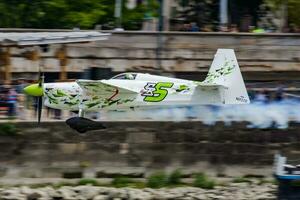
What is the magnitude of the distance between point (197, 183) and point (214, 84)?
4432 millimetres

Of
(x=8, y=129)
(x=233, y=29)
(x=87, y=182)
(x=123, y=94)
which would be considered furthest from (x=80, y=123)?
(x=233, y=29)

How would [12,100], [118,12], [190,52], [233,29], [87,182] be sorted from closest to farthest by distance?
1. [12,100]
2. [87,182]
3. [190,52]
4. [233,29]
5. [118,12]

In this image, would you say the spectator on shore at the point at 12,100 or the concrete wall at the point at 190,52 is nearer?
the spectator on shore at the point at 12,100

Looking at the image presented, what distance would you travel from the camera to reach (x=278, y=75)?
48.6m

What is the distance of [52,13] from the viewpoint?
51688mm

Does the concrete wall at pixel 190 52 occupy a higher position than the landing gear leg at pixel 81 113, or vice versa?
the concrete wall at pixel 190 52

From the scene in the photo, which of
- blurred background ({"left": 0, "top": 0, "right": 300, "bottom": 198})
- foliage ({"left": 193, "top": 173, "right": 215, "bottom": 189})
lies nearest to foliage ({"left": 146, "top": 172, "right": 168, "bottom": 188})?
blurred background ({"left": 0, "top": 0, "right": 300, "bottom": 198})

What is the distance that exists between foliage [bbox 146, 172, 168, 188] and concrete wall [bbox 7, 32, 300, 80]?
7283mm

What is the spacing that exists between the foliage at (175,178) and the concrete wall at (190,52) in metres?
7.27

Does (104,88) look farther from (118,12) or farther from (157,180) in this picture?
(118,12)

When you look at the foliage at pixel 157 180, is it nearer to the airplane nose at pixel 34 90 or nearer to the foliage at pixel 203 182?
the foliage at pixel 203 182

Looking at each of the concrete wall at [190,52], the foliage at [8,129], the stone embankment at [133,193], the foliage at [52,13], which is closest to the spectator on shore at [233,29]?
the concrete wall at [190,52]

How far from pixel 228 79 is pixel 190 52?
9152 millimetres

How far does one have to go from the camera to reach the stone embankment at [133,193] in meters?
40.5
